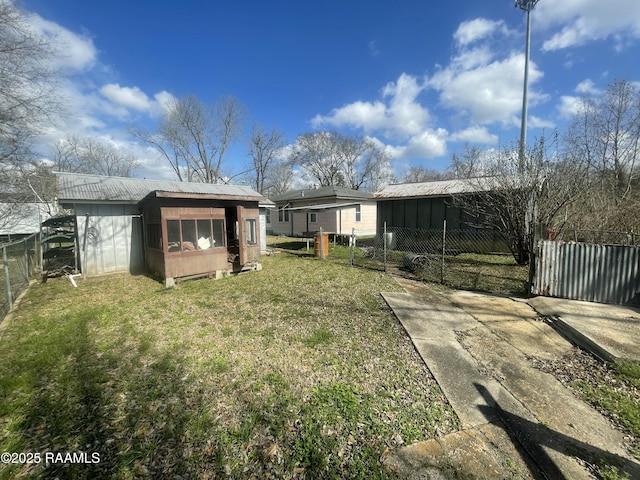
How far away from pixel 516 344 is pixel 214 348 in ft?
14.6

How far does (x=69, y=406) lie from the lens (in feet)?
8.95

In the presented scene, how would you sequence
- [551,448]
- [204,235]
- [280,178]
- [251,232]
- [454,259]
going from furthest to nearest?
1. [280,178]
2. [454,259]
3. [251,232]
4. [204,235]
5. [551,448]

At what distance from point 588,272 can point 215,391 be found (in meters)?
7.27

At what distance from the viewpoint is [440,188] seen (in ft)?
41.1

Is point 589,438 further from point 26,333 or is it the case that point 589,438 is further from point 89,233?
point 89,233

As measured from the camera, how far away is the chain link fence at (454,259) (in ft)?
24.0

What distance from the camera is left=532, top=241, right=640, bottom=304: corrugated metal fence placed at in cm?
521

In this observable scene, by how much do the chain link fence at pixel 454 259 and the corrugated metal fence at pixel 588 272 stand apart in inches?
29.0

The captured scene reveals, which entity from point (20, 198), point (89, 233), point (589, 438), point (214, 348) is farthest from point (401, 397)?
point (20, 198)

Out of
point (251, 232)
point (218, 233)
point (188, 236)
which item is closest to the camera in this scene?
point (188, 236)

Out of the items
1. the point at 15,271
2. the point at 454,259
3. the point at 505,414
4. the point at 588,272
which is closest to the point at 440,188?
the point at 454,259

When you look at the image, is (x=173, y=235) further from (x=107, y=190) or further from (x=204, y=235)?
(x=107, y=190)

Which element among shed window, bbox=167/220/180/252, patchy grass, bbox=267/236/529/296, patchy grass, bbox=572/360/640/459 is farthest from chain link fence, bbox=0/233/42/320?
patchy grass, bbox=267/236/529/296

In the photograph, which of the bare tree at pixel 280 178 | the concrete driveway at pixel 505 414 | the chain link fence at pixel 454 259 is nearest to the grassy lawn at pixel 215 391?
the concrete driveway at pixel 505 414
